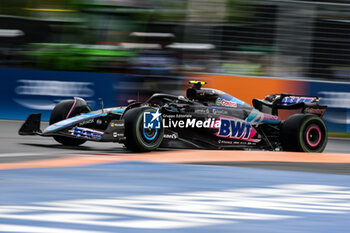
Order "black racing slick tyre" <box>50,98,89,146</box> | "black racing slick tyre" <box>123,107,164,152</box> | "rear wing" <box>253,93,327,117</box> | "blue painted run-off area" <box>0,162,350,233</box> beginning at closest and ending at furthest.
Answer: "blue painted run-off area" <box>0,162,350,233</box> → "black racing slick tyre" <box>123,107,164,152</box> → "black racing slick tyre" <box>50,98,89,146</box> → "rear wing" <box>253,93,327,117</box>

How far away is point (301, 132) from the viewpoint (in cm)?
1090

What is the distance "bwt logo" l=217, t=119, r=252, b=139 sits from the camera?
10719 millimetres

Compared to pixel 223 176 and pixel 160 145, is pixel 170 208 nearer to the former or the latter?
pixel 223 176

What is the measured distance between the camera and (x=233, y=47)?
1612cm

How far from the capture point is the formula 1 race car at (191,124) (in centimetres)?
984

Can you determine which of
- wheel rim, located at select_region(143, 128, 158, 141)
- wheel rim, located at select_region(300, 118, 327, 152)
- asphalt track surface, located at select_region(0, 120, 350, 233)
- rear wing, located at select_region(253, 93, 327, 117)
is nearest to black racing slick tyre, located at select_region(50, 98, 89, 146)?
asphalt track surface, located at select_region(0, 120, 350, 233)


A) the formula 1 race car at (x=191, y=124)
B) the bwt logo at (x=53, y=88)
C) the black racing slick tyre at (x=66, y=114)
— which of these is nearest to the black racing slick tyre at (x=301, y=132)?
the formula 1 race car at (x=191, y=124)

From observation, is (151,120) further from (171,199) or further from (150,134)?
(171,199)

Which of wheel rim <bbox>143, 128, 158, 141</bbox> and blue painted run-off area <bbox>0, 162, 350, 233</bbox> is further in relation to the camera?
wheel rim <bbox>143, 128, 158, 141</bbox>

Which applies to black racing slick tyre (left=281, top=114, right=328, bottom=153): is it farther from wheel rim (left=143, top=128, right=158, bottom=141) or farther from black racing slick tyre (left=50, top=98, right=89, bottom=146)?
black racing slick tyre (left=50, top=98, right=89, bottom=146)

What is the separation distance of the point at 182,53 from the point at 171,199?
10.5 metres

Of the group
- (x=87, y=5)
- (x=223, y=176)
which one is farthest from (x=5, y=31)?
(x=223, y=176)

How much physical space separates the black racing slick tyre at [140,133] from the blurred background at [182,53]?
523 centimetres

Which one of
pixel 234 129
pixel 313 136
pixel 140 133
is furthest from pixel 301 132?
pixel 140 133
